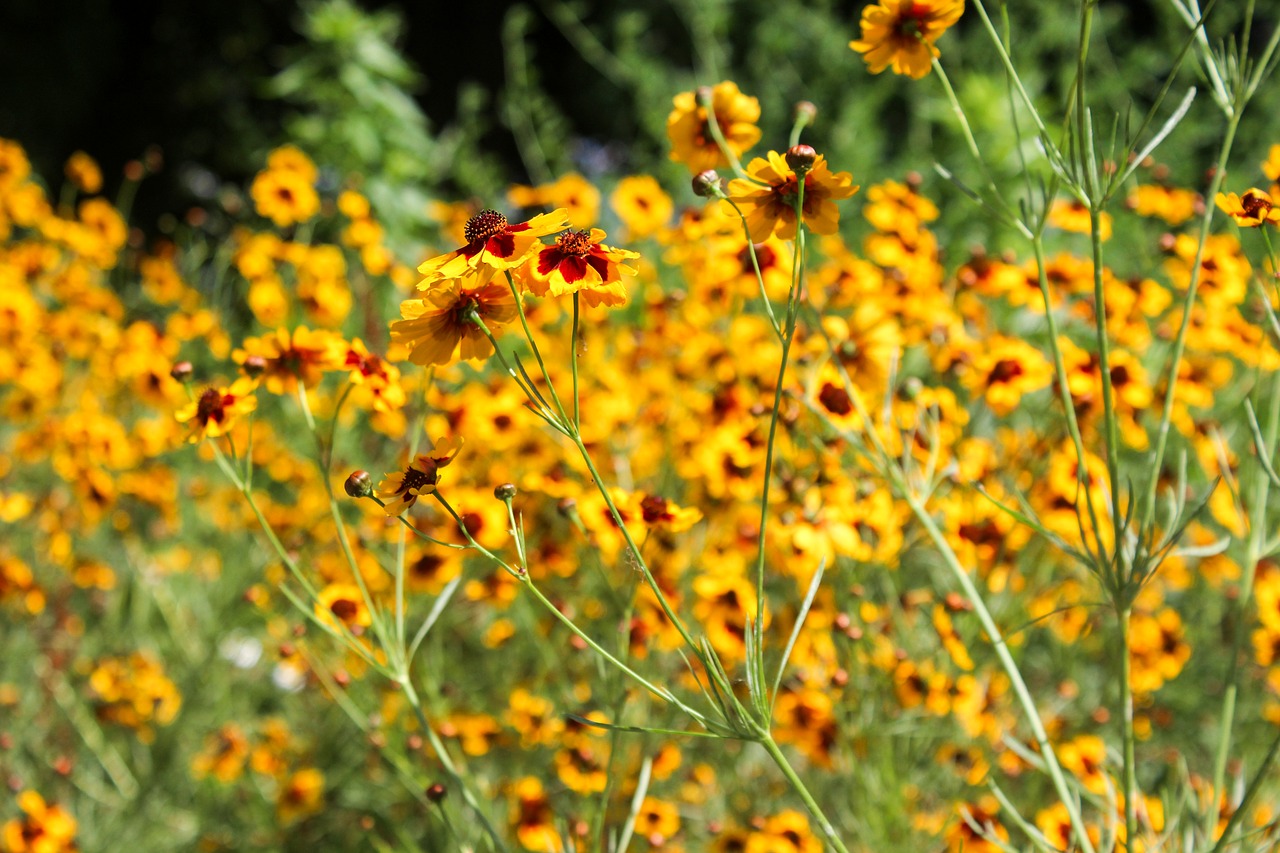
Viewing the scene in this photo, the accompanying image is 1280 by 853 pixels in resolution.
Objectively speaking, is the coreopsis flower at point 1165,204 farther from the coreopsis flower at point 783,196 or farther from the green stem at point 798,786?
the green stem at point 798,786

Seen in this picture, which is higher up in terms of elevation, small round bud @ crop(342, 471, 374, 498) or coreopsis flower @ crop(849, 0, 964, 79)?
coreopsis flower @ crop(849, 0, 964, 79)

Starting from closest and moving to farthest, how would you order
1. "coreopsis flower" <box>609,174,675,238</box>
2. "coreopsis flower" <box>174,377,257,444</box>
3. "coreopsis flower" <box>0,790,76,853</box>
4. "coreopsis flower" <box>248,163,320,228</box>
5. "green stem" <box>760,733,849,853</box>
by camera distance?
"green stem" <box>760,733,849,853</box>, "coreopsis flower" <box>174,377,257,444</box>, "coreopsis flower" <box>0,790,76,853</box>, "coreopsis flower" <box>609,174,675,238</box>, "coreopsis flower" <box>248,163,320,228</box>

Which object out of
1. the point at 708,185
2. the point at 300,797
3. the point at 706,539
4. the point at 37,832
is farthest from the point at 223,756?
the point at 708,185

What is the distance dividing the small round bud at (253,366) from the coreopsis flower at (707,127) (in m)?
0.61

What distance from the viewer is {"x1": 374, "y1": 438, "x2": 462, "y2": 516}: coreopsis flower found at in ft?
3.33

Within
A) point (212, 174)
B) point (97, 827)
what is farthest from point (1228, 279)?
point (212, 174)

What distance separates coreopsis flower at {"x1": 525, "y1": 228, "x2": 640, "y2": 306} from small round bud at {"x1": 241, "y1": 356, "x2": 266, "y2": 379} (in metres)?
0.51

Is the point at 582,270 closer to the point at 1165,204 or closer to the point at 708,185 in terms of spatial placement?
the point at 708,185

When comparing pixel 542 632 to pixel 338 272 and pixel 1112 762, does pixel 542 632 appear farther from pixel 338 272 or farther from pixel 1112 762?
pixel 338 272

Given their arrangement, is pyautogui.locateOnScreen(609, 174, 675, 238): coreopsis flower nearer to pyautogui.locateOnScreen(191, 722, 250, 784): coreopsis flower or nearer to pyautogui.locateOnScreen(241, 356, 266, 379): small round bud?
pyautogui.locateOnScreen(241, 356, 266, 379): small round bud

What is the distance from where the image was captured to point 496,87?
26.9 ft

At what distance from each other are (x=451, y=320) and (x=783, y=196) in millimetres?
376

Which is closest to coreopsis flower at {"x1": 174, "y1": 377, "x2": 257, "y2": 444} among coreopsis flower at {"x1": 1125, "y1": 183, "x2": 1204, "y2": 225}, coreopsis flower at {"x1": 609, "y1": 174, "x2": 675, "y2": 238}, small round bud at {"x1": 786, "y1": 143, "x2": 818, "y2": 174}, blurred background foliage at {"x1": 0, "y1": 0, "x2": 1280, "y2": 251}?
small round bud at {"x1": 786, "y1": 143, "x2": 818, "y2": 174}

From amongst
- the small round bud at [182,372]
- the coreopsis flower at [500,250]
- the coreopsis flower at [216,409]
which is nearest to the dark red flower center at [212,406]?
the coreopsis flower at [216,409]
